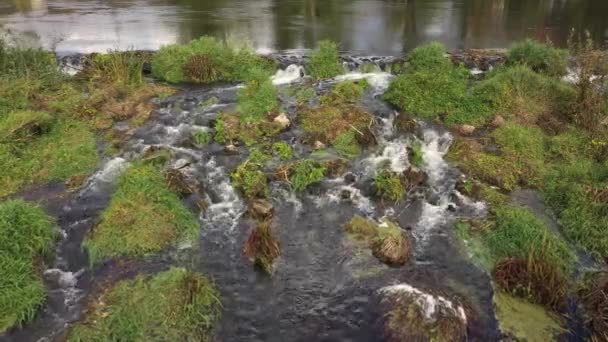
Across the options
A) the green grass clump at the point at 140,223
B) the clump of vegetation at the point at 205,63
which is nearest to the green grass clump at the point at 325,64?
the clump of vegetation at the point at 205,63

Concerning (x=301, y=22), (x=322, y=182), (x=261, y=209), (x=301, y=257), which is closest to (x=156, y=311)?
(x=301, y=257)

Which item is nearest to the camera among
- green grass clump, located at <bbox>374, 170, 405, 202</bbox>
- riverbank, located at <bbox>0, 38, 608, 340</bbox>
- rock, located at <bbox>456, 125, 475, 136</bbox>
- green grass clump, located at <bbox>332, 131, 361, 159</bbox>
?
riverbank, located at <bbox>0, 38, 608, 340</bbox>

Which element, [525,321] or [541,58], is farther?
[541,58]

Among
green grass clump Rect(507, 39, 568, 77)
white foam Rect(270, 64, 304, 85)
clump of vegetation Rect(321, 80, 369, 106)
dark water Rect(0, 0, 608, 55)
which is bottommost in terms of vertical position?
clump of vegetation Rect(321, 80, 369, 106)

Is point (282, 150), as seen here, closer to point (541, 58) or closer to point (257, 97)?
point (257, 97)

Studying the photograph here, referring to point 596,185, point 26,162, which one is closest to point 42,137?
point 26,162

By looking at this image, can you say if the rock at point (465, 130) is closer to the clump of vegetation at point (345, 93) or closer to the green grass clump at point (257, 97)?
the clump of vegetation at point (345, 93)

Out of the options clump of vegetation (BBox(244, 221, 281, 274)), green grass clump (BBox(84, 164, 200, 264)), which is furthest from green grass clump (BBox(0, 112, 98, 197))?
clump of vegetation (BBox(244, 221, 281, 274))

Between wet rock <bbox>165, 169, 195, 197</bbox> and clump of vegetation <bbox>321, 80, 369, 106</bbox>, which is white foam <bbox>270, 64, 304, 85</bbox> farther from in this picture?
wet rock <bbox>165, 169, 195, 197</bbox>
